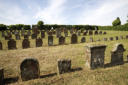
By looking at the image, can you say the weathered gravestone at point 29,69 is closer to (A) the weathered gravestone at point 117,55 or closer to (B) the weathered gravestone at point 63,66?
(B) the weathered gravestone at point 63,66

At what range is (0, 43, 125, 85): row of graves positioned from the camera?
4.55 metres

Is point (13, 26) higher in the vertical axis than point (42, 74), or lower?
higher

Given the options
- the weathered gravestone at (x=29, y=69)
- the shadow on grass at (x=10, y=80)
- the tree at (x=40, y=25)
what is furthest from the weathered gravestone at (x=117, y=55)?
the tree at (x=40, y=25)

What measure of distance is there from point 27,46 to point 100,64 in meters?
9.73

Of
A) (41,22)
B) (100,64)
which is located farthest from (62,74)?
(41,22)

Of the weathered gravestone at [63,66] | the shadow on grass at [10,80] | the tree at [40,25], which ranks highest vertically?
the tree at [40,25]

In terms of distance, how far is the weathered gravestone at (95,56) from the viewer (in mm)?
5398

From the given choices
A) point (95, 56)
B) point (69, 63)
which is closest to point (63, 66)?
point (69, 63)

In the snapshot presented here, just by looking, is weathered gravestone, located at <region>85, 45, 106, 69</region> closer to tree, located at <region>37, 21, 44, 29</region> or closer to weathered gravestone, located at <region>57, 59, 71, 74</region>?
weathered gravestone, located at <region>57, 59, 71, 74</region>

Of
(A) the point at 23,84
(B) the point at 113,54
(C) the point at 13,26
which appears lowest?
(A) the point at 23,84

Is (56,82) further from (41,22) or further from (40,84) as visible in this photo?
(41,22)

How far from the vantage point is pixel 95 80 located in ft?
13.7

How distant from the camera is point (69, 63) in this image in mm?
5277

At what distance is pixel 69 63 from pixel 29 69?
85.6 inches
